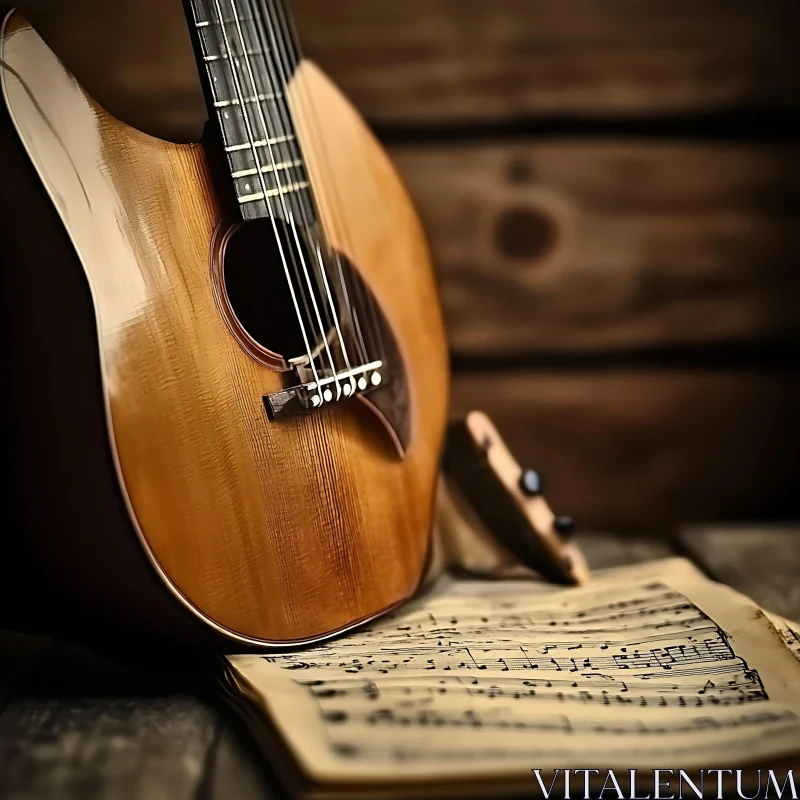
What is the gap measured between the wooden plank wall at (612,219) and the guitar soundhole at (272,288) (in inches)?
12.6

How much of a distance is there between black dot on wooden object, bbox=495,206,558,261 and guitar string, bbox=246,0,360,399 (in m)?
0.38

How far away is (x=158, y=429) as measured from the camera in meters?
0.45

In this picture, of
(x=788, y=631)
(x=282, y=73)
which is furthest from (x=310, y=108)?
(x=788, y=631)

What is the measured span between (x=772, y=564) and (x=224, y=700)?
0.56m

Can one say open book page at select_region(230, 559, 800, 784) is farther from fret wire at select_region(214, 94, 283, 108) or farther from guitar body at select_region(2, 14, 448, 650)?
fret wire at select_region(214, 94, 283, 108)

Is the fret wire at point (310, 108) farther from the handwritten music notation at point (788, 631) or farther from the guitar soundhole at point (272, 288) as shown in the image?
the handwritten music notation at point (788, 631)

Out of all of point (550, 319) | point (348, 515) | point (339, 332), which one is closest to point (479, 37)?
point (550, 319)

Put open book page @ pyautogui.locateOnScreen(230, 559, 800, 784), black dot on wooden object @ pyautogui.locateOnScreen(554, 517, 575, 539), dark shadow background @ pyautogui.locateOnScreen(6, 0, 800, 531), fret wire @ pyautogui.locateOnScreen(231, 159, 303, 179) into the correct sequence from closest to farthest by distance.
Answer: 1. open book page @ pyautogui.locateOnScreen(230, 559, 800, 784)
2. fret wire @ pyautogui.locateOnScreen(231, 159, 303, 179)
3. black dot on wooden object @ pyautogui.locateOnScreen(554, 517, 575, 539)
4. dark shadow background @ pyautogui.locateOnScreen(6, 0, 800, 531)

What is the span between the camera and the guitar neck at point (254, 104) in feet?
1.68

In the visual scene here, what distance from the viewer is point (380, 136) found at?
881 millimetres

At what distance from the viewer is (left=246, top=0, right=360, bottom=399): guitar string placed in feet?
1.83

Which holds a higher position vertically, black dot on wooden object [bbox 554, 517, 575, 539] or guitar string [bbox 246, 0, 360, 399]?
guitar string [bbox 246, 0, 360, 399]

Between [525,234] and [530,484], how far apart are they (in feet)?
1.15

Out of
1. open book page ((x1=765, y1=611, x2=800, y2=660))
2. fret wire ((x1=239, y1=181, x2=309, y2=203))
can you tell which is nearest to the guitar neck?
fret wire ((x1=239, y1=181, x2=309, y2=203))
